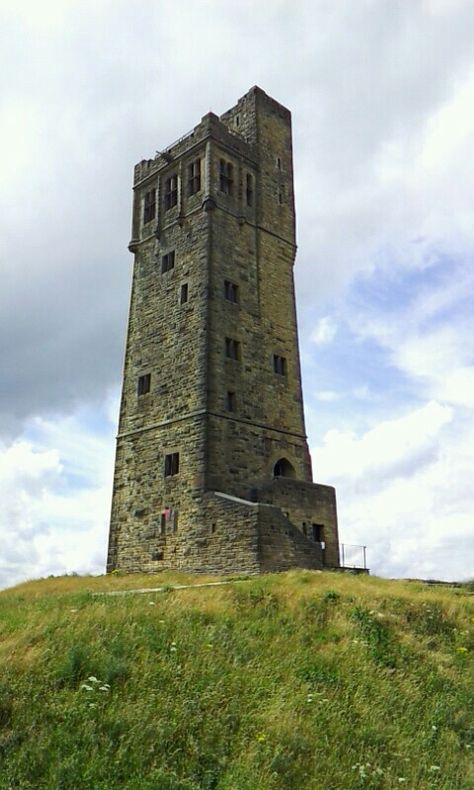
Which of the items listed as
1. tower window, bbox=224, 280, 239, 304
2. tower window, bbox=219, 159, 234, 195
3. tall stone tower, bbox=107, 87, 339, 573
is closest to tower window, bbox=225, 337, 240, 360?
tall stone tower, bbox=107, 87, 339, 573

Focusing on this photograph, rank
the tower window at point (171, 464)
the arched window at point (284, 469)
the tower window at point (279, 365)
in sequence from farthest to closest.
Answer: the tower window at point (279, 365)
the arched window at point (284, 469)
the tower window at point (171, 464)

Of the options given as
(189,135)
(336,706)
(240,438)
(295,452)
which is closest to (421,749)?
(336,706)

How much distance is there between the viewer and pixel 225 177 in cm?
2936

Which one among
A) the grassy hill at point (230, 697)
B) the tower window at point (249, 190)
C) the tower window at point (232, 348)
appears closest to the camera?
the grassy hill at point (230, 697)

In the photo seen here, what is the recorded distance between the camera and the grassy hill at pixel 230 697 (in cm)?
763

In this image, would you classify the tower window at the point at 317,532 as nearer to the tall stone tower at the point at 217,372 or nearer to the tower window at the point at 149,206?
the tall stone tower at the point at 217,372

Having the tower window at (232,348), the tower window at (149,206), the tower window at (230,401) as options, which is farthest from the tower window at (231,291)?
the tower window at (149,206)

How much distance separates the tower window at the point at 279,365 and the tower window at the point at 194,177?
8.23 m

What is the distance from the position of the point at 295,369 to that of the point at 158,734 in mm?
22683

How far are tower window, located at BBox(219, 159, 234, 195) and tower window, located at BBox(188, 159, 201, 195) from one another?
0.98 metres

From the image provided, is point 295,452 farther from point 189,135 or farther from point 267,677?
point 267,677

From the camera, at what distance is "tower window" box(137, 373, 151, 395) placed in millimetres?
28406

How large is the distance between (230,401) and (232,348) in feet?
7.79

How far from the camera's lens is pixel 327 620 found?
504 inches
